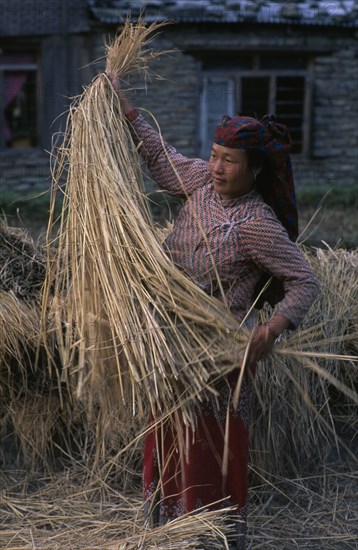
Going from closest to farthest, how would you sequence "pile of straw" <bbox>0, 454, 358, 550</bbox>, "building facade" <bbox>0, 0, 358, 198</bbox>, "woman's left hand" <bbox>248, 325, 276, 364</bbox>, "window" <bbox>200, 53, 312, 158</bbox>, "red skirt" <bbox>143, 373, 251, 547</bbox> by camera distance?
"woman's left hand" <bbox>248, 325, 276, 364</bbox>, "red skirt" <bbox>143, 373, 251, 547</bbox>, "pile of straw" <bbox>0, 454, 358, 550</bbox>, "building facade" <bbox>0, 0, 358, 198</bbox>, "window" <bbox>200, 53, 312, 158</bbox>

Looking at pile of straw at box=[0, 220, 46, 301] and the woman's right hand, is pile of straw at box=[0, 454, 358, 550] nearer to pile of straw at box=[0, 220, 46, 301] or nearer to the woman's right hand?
pile of straw at box=[0, 220, 46, 301]

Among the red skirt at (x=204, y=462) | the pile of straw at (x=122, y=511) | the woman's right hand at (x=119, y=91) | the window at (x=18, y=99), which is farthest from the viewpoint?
the window at (x=18, y=99)

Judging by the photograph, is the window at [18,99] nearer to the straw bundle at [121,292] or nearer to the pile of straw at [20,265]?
the pile of straw at [20,265]

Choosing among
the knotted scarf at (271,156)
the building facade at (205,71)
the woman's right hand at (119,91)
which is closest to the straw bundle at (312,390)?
the knotted scarf at (271,156)

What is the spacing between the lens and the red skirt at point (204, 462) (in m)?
2.57

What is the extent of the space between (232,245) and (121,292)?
0.34 meters

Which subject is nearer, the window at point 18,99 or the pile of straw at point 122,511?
the pile of straw at point 122,511

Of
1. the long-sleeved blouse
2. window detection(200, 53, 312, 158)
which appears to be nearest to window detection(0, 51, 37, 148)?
window detection(200, 53, 312, 158)

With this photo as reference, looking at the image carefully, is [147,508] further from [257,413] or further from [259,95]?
[259,95]

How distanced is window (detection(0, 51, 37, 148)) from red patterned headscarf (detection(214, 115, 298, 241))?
351 inches

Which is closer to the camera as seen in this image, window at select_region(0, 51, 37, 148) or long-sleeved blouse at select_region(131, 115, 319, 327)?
long-sleeved blouse at select_region(131, 115, 319, 327)

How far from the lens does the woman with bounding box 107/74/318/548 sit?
7.96ft

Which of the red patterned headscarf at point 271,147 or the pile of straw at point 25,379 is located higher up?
the red patterned headscarf at point 271,147

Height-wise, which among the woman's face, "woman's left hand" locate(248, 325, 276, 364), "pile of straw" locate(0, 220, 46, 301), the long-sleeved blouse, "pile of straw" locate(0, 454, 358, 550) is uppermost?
the woman's face
